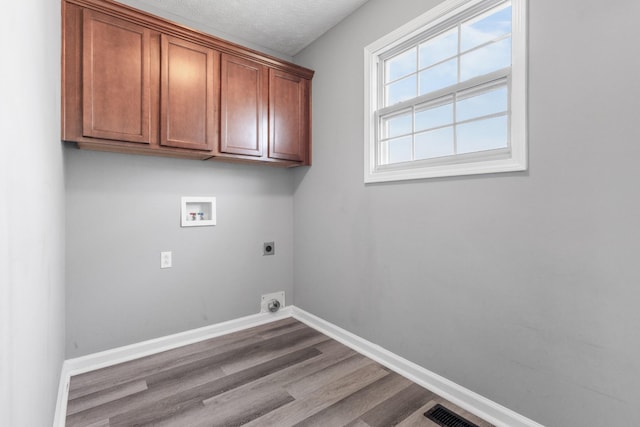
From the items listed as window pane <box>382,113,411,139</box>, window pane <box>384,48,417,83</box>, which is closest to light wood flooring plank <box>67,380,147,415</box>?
window pane <box>382,113,411,139</box>

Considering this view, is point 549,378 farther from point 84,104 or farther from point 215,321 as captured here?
point 84,104

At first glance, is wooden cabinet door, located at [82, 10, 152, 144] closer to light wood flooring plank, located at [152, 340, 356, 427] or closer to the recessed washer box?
the recessed washer box

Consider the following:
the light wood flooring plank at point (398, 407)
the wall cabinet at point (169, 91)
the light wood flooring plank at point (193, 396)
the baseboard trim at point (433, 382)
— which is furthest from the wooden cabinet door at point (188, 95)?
the light wood flooring plank at point (398, 407)

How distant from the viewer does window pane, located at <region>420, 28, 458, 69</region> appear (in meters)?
1.92

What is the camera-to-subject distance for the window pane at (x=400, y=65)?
217cm

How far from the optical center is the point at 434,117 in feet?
6.63

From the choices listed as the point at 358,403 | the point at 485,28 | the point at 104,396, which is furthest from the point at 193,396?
the point at 485,28

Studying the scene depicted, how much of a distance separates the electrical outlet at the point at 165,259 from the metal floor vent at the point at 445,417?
83.4 inches

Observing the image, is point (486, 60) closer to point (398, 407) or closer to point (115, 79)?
point (398, 407)

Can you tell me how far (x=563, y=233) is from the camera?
142cm

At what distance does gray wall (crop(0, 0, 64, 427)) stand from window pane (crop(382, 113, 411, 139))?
196cm

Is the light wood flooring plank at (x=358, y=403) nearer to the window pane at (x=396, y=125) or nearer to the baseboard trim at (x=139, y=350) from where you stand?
the baseboard trim at (x=139, y=350)

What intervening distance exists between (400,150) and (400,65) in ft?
2.10

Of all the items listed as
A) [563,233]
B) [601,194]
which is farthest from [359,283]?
[601,194]
